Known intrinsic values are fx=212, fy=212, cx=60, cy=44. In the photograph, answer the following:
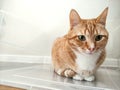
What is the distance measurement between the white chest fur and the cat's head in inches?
1.0

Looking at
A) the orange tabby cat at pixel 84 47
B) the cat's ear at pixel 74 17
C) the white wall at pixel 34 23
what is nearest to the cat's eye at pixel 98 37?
the orange tabby cat at pixel 84 47

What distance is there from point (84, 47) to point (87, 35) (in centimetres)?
5

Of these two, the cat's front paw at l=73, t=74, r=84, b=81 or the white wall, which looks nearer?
the cat's front paw at l=73, t=74, r=84, b=81

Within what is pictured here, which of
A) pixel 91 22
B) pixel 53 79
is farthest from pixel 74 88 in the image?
pixel 91 22

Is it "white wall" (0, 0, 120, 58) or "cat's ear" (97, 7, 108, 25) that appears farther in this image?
"white wall" (0, 0, 120, 58)

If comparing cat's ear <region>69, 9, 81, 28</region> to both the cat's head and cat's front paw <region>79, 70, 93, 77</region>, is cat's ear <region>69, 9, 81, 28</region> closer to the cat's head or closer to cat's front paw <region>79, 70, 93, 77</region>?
the cat's head

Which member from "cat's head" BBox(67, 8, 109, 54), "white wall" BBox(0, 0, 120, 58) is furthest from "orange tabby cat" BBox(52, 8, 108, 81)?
"white wall" BBox(0, 0, 120, 58)

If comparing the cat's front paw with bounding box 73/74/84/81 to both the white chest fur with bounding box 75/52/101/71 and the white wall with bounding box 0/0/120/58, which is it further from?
the white wall with bounding box 0/0/120/58

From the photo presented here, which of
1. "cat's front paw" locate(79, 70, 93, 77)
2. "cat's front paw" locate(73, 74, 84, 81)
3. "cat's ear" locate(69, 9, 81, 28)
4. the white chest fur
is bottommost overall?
"cat's front paw" locate(73, 74, 84, 81)

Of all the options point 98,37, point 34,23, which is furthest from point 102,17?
point 34,23

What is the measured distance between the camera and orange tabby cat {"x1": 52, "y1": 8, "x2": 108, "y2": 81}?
0.83 m

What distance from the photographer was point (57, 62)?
97cm

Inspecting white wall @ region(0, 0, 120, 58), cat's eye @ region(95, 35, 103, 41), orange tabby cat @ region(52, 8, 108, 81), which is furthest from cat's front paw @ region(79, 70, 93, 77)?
white wall @ region(0, 0, 120, 58)

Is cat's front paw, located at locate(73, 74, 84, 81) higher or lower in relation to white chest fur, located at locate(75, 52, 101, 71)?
lower
